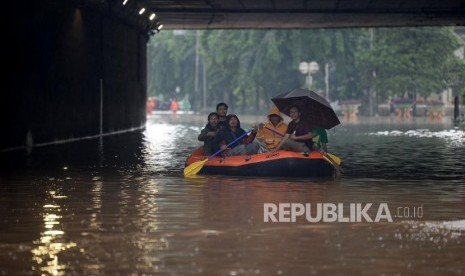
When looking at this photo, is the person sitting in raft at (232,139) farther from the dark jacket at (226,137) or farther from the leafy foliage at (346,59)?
the leafy foliage at (346,59)

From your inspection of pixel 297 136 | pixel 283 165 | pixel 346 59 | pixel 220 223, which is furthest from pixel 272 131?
pixel 346 59

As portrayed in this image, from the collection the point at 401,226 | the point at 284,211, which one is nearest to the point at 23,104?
the point at 284,211

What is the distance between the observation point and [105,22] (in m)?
45.3

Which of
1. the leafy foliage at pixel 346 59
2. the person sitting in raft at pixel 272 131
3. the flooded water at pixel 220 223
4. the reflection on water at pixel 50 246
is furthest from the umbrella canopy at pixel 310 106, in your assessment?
the leafy foliage at pixel 346 59

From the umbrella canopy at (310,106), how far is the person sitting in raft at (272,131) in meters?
0.24

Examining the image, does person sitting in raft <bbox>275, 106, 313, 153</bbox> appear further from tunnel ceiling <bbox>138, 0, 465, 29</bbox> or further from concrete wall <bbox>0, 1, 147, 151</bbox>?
tunnel ceiling <bbox>138, 0, 465, 29</bbox>

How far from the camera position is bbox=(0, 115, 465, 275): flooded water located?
10.9m

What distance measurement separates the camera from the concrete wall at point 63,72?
32469mm

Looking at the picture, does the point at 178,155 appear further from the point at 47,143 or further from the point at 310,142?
the point at 310,142

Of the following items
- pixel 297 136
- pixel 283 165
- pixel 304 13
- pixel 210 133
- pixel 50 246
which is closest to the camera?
pixel 50 246

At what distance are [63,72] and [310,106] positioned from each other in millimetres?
16041

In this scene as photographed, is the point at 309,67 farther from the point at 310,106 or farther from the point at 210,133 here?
the point at 210,133

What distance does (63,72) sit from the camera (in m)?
38.0

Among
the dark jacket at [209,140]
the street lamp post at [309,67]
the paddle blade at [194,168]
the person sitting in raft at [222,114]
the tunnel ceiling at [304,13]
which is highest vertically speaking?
the tunnel ceiling at [304,13]
